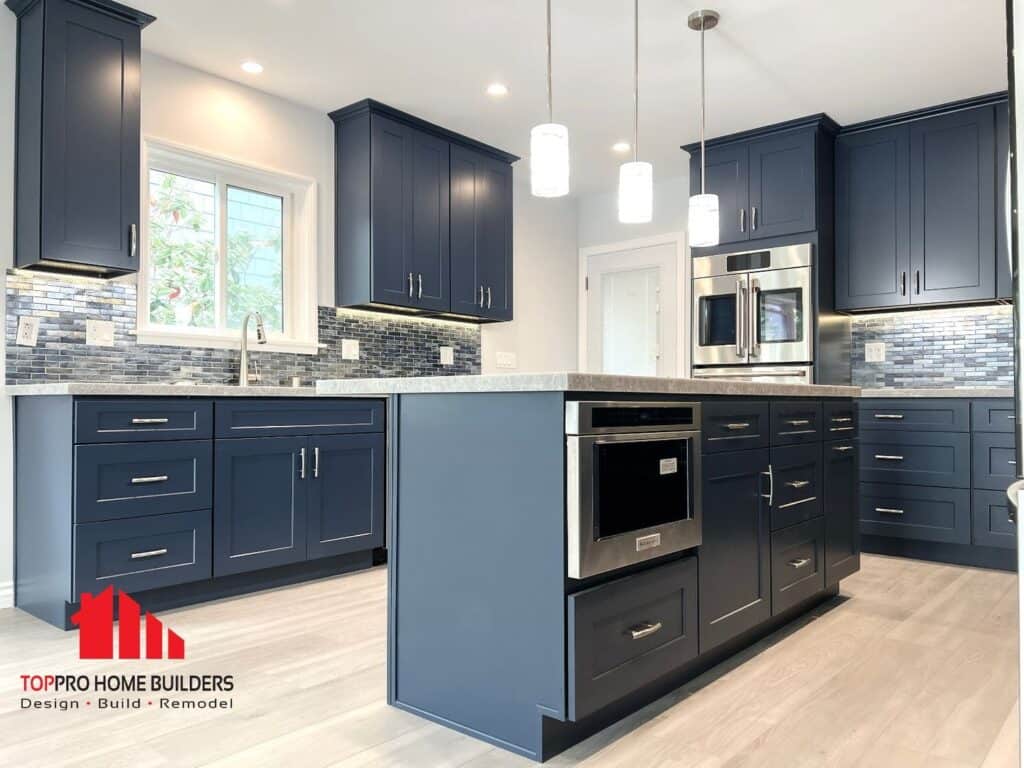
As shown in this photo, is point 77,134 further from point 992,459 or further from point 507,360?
point 992,459

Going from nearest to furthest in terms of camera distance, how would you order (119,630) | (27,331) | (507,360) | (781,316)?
(119,630) < (27,331) < (781,316) < (507,360)

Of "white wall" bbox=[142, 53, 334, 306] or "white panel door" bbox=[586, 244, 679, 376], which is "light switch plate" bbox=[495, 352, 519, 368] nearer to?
"white panel door" bbox=[586, 244, 679, 376]

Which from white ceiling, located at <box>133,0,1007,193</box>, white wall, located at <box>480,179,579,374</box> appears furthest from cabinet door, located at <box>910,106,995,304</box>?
white wall, located at <box>480,179,579,374</box>

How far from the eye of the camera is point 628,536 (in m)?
1.84

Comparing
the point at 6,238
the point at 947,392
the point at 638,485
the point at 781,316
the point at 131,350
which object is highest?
the point at 6,238

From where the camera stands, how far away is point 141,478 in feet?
9.46

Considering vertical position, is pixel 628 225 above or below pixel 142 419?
above

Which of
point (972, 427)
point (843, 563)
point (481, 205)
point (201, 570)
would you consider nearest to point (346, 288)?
point (481, 205)

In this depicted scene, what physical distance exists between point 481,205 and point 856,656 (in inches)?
133

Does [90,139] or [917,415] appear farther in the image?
[917,415]

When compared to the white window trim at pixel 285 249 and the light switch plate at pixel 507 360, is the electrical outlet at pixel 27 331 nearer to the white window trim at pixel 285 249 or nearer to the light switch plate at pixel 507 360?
the white window trim at pixel 285 249

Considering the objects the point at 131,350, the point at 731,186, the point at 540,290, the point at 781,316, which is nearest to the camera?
the point at 131,350

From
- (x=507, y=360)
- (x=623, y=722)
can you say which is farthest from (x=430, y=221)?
(x=623, y=722)

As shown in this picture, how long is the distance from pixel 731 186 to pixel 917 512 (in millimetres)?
2174
